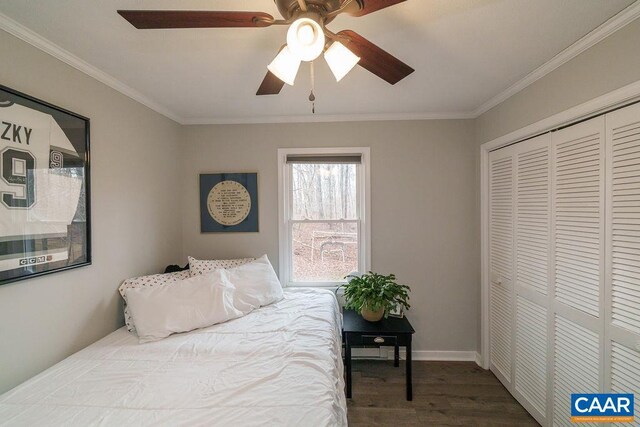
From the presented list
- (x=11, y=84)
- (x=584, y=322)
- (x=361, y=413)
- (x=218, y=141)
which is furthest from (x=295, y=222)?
(x=584, y=322)

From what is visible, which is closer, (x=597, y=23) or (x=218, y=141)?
(x=597, y=23)

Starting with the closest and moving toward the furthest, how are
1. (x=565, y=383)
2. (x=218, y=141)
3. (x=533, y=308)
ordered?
1. (x=565, y=383)
2. (x=533, y=308)
3. (x=218, y=141)

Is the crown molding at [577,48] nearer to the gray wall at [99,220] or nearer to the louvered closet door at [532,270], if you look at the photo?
the louvered closet door at [532,270]

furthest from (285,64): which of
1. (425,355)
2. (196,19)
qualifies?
(425,355)

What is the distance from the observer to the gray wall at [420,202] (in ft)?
8.46

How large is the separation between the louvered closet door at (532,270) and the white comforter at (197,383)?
144 centimetres

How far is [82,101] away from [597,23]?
9.55 feet

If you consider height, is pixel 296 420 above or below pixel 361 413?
above

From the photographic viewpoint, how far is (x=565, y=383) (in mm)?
1635

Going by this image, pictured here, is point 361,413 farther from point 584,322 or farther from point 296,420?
point 584,322

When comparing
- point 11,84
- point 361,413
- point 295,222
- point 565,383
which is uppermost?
point 11,84

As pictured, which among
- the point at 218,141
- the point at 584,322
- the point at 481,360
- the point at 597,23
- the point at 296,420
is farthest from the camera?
the point at 218,141

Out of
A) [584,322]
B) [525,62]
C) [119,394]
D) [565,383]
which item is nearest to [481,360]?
[565,383]
